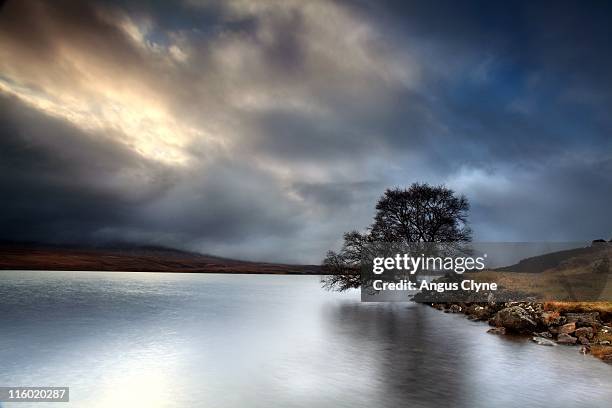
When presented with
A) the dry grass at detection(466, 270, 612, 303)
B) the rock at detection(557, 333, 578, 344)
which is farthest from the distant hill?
the rock at detection(557, 333, 578, 344)

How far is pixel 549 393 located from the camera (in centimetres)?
1359

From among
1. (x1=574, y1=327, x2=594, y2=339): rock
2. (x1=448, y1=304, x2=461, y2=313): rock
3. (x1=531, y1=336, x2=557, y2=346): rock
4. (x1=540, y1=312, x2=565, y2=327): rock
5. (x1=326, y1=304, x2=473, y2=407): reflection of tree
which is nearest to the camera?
(x1=326, y1=304, x2=473, y2=407): reflection of tree

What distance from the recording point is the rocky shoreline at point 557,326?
23195 mm

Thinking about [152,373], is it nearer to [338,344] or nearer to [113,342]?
[113,342]

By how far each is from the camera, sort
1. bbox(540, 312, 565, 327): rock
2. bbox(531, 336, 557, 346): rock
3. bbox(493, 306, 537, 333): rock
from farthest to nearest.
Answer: bbox(540, 312, 565, 327): rock, bbox(493, 306, 537, 333): rock, bbox(531, 336, 557, 346): rock

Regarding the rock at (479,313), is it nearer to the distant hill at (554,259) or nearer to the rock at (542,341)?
the rock at (542,341)

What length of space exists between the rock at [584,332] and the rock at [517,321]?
8.27 ft

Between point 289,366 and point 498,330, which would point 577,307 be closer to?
point 498,330

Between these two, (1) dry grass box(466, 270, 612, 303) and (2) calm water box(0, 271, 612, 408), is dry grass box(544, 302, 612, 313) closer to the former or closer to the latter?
(1) dry grass box(466, 270, 612, 303)

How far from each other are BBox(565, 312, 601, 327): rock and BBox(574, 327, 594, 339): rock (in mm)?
1184

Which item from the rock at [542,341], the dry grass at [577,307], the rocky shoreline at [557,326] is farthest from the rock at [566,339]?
the dry grass at [577,307]

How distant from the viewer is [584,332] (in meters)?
24.6

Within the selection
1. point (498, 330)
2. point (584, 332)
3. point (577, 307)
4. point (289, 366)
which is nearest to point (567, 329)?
point (584, 332)

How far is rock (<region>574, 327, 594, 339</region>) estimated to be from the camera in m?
24.2
